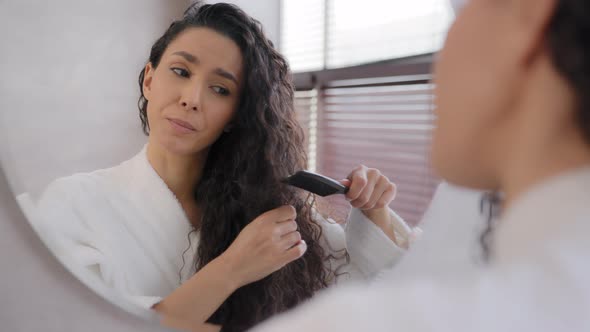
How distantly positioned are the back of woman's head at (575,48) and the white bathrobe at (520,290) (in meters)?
0.02

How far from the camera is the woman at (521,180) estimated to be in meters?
0.17

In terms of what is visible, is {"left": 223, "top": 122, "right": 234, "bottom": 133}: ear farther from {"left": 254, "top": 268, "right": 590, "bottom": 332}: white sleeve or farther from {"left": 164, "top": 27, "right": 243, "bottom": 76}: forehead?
{"left": 254, "top": 268, "right": 590, "bottom": 332}: white sleeve

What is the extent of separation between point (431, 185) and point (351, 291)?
0.22 metres

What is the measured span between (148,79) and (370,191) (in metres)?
0.19

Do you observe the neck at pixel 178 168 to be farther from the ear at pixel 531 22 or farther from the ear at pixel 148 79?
the ear at pixel 531 22

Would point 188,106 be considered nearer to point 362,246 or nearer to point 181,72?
point 181,72

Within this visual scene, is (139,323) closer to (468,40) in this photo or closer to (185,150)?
(185,150)

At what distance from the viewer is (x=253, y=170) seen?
0.40m

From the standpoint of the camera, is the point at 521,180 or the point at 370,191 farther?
the point at 370,191

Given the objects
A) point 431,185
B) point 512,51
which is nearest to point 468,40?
point 512,51

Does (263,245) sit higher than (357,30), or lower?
lower

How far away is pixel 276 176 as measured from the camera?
0.39 m

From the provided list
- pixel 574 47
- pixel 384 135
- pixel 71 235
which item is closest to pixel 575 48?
pixel 574 47

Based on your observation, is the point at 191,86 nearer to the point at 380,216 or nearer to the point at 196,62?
the point at 196,62
